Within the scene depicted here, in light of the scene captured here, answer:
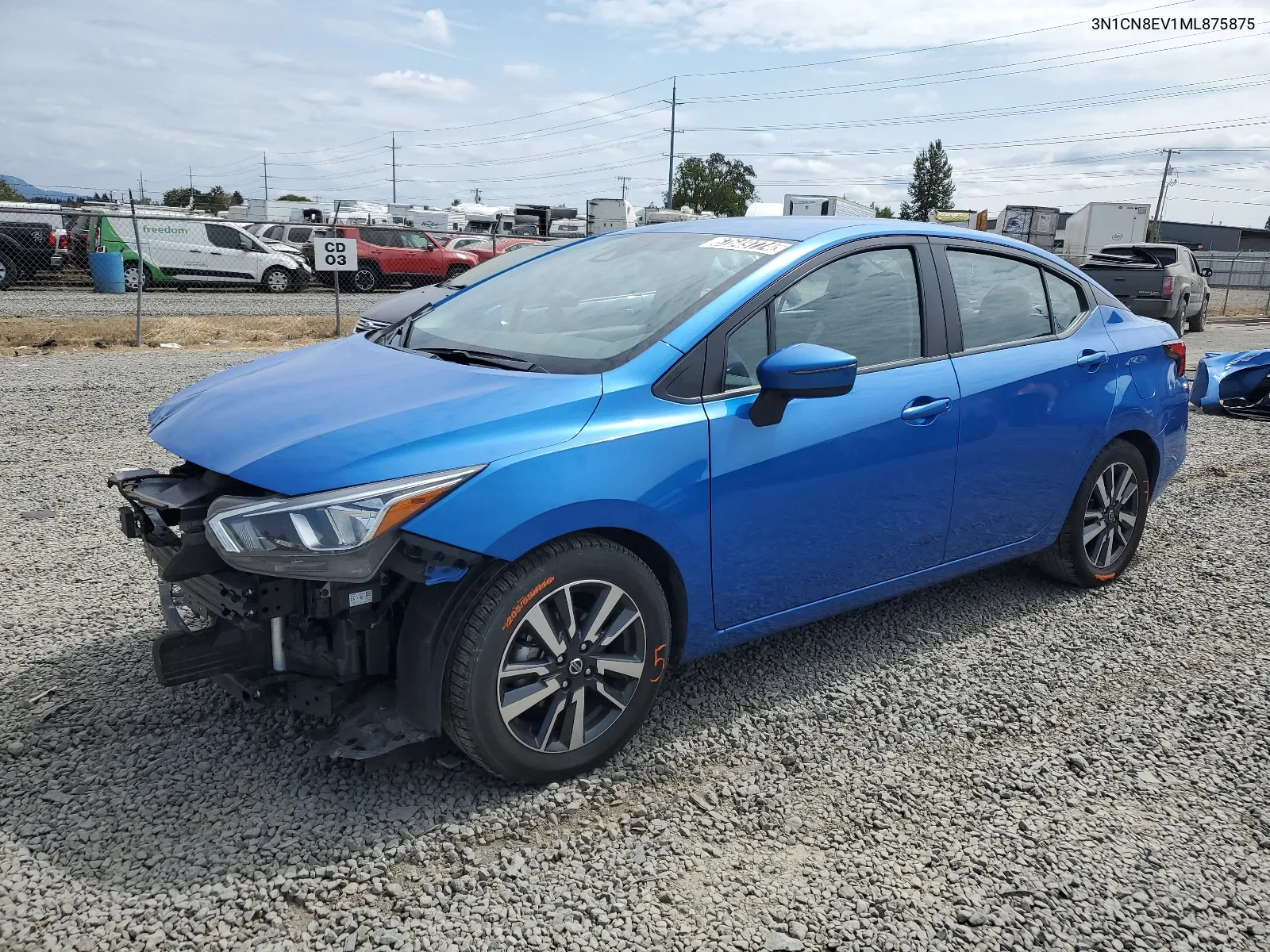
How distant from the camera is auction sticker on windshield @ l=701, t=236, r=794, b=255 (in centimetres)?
343

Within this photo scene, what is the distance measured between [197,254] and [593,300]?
19.7 meters

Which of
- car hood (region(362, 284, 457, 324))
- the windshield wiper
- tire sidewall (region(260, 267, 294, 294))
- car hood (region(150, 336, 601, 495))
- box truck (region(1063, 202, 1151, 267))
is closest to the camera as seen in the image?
car hood (region(150, 336, 601, 495))

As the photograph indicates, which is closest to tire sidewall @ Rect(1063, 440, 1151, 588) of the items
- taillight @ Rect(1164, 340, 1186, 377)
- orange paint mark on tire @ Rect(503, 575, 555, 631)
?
taillight @ Rect(1164, 340, 1186, 377)

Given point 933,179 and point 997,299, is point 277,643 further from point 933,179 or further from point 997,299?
point 933,179

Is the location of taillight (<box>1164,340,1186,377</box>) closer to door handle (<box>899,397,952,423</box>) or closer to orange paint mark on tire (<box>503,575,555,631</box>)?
door handle (<box>899,397,952,423</box>)

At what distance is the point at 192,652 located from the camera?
2.56 metres

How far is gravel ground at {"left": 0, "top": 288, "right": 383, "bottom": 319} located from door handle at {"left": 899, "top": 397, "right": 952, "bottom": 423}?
14.9 m

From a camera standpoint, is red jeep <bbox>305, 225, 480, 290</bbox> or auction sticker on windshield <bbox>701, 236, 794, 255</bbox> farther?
red jeep <bbox>305, 225, 480, 290</bbox>

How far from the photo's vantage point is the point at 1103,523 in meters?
4.52

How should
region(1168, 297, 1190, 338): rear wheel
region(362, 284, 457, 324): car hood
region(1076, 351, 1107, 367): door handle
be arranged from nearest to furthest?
region(1076, 351, 1107, 367): door handle → region(362, 284, 457, 324): car hood → region(1168, 297, 1190, 338): rear wheel

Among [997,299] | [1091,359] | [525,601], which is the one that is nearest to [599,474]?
[525,601]

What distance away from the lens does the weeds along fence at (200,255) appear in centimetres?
1928

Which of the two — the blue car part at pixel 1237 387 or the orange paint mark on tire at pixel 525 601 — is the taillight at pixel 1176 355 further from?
the blue car part at pixel 1237 387

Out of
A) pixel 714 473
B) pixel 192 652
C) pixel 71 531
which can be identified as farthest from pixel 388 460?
pixel 71 531
